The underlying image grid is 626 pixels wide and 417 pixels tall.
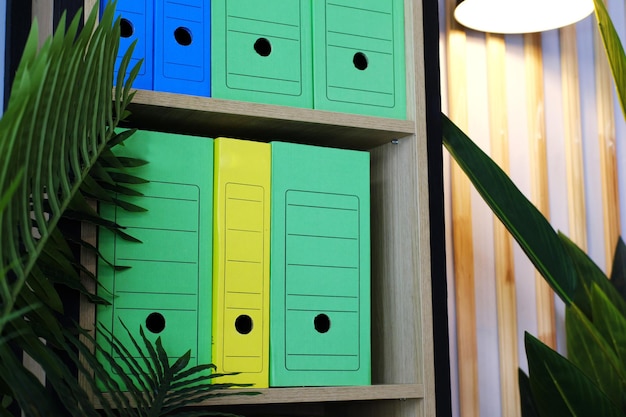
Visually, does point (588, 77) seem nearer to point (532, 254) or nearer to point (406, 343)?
point (532, 254)

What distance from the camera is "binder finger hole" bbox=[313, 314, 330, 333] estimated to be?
1.19 meters

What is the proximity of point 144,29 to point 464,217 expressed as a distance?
895mm

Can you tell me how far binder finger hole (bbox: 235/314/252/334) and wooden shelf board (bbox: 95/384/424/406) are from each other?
89 millimetres

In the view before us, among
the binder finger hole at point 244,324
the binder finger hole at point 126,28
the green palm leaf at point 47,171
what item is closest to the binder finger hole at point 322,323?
the binder finger hole at point 244,324

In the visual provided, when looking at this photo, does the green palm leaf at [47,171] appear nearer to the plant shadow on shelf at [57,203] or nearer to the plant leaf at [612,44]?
the plant shadow on shelf at [57,203]

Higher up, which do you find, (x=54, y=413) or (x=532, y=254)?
(x=532, y=254)

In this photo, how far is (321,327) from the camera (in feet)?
3.94

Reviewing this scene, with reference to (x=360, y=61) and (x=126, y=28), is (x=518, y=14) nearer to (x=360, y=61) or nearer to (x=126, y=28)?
(x=360, y=61)

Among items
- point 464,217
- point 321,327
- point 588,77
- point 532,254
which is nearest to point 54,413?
point 321,327

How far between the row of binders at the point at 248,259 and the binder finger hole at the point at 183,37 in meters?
0.15

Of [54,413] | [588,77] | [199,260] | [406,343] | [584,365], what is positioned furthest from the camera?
[588,77]

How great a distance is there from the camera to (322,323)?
3.93 ft

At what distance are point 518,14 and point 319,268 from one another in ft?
2.70

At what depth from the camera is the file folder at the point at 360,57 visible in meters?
1.24
